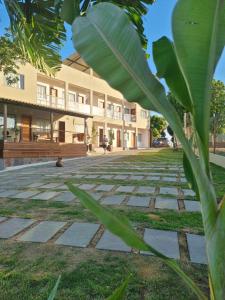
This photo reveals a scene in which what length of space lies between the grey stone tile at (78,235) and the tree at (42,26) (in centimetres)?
201

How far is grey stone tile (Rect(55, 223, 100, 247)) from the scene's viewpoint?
9.84 feet

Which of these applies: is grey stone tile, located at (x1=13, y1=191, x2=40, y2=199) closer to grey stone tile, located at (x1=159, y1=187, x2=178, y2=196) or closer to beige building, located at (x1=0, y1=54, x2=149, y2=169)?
grey stone tile, located at (x1=159, y1=187, x2=178, y2=196)

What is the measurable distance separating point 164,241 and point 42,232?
4.34 ft

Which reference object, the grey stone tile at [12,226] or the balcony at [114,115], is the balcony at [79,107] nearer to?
the balcony at [114,115]

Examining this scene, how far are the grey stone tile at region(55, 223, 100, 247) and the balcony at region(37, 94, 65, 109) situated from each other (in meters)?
20.2

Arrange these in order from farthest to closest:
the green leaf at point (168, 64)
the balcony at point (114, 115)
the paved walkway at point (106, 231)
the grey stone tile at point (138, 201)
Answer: the balcony at point (114, 115) → the grey stone tile at point (138, 201) → the paved walkway at point (106, 231) → the green leaf at point (168, 64)

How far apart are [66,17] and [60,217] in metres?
2.80

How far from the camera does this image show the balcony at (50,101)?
2310cm

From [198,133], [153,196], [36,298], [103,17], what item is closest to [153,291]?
[36,298]

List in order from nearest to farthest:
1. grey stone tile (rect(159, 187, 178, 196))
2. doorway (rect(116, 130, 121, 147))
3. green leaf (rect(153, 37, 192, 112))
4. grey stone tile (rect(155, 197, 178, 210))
Answer: 1. green leaf (rect(153, 37, 192, 112))
2. grey stone tile (rect(155, 197, 178, 210))
3. grey stone tile (rect(159, 187, 178, 196))
4. doorway (rect(116, 130, 121, 147))

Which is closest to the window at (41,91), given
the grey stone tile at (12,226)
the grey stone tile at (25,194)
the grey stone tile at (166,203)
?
the grey stone tile at (25,194)

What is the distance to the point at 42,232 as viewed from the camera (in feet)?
10.8

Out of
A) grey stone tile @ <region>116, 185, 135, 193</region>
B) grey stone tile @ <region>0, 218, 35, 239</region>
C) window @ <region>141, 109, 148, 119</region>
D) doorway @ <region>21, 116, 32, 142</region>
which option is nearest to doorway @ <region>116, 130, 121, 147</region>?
window @ <region>141, 109, 148, 119</region>

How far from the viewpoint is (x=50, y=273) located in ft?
7.59
